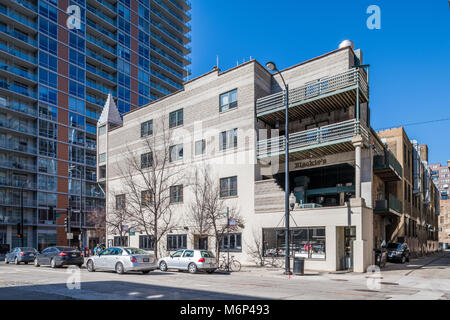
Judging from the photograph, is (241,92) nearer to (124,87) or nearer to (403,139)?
(403,139)

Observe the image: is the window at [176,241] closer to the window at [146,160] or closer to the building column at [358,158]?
the window at [146,160]

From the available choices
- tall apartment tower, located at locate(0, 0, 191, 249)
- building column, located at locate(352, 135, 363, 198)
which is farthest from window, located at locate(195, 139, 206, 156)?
tall apartment tower, located at locate(0, 0, 191, 249)

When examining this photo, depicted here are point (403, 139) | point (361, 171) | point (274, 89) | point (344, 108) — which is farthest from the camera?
point (403, 139)

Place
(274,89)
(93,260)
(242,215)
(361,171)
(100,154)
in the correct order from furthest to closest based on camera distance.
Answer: (100,154), (274,89), (242,215), (361,171), (93,260)

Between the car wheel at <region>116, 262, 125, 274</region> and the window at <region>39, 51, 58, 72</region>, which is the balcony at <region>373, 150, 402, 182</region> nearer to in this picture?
the car wheel at <region>116, 262, 125, 274</region>

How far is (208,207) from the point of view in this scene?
29250 mm

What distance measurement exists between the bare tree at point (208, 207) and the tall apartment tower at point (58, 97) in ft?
81.3

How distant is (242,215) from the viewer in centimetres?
2789

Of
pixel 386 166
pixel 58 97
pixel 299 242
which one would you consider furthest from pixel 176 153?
pixel 58 97

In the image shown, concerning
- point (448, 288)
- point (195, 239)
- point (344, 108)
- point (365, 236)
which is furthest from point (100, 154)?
point (448, 288)

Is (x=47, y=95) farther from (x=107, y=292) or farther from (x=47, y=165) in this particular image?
(x=107, y=292)

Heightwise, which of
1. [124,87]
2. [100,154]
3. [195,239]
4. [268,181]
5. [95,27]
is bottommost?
[195,239]

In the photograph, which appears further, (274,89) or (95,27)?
(95,27)
